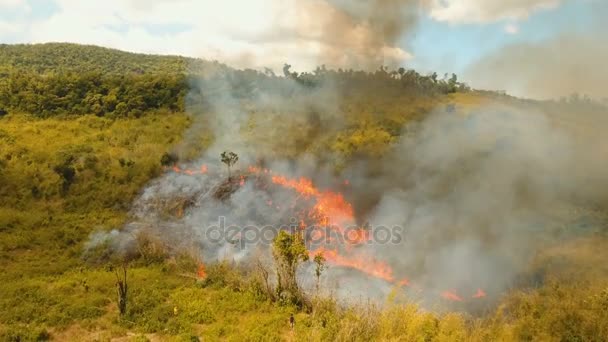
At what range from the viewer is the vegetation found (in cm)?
1664

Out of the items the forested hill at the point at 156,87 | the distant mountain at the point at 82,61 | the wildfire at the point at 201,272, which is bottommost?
the wildfire at the point at 201,272

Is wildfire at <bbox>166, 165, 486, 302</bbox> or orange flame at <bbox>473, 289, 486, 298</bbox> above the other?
wildfire at <bbox>166, 165, 486, 302</bbox>

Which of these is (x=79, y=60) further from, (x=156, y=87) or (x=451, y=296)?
(x=451, y=296)

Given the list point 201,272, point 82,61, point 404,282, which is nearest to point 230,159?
point 201,272

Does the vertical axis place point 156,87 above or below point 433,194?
above

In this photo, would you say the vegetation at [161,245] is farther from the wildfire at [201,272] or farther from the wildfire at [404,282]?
the wildfire at [404,282]

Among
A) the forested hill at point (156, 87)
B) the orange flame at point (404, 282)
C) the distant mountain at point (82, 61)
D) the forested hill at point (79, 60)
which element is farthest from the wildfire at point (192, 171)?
the forested hill at point (79, 60)

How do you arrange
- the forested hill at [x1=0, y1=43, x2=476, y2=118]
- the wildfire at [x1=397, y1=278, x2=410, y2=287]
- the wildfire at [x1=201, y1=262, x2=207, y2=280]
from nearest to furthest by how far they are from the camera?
the wildfire at [x1=397, y1=278, x2=410, y2=287] < the wildfire at [x1=201, y1=262, x2=207, y2=280] < the forested hill at [x1=0, y1=43, x2=476, y2=118]

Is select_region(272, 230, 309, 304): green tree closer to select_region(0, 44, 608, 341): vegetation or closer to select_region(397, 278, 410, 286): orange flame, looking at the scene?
select_region(0, 44, 608, 341): vegetation

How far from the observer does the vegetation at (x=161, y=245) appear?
16641 millimetres

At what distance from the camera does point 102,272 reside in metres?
23.2

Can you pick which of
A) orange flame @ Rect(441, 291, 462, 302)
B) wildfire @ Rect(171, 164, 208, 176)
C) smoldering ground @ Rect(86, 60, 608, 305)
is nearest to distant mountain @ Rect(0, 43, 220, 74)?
wildfire @ Rect(171, 164, 208, 176)

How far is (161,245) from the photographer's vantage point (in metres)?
25.5

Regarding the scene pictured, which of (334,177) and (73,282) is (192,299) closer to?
(73,282)
